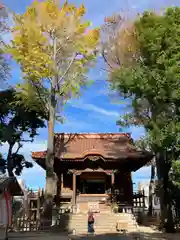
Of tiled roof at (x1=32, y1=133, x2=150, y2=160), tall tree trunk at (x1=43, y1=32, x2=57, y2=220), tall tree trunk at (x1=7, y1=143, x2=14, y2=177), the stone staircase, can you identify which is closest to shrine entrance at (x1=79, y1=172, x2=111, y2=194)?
tiled roof at (x1=32, y1=133, x2=150, y2=160)

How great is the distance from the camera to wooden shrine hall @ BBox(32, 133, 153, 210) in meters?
25.1

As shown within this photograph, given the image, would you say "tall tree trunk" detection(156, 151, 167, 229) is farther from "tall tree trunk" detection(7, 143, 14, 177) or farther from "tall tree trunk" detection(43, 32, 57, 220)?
"tall tree trunk" detection(7, 143, 14, 177)

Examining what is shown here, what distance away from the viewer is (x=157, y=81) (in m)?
15.9

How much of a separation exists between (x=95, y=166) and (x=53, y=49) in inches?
364

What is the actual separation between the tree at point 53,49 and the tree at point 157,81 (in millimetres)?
→ 5489

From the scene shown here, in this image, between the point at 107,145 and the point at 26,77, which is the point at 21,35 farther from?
the point at 107,145

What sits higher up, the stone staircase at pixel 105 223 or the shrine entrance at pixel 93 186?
the shrine entrance at pixel 93 186

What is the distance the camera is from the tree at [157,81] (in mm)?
15430

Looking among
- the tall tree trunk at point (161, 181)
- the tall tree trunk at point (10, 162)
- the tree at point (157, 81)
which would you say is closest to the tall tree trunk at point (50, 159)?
the tree at point (157, 81)

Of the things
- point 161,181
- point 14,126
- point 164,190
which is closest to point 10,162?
point 14,126

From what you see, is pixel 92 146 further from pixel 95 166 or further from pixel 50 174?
pixel 50 174

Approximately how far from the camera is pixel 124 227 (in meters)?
19.7

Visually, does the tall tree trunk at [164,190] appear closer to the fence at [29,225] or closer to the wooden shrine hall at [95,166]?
the wooden shrine hall at [95,166]

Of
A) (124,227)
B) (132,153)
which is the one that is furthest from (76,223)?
(132,153)
